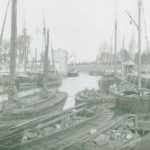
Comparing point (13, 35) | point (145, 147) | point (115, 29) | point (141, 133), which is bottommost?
point (141, 133)

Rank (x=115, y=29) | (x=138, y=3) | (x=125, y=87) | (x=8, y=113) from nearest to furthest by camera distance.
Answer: (x=8, y=113)
(x=138, y=3)
(x=125, y=87)
(x=115, y=29)

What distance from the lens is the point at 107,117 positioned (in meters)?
17.6

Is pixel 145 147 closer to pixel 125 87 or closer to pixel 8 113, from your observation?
pixel 8 113

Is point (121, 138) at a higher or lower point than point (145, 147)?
lower

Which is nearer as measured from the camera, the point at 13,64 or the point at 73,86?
the point at 13,64

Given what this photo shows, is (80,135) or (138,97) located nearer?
(80,135)

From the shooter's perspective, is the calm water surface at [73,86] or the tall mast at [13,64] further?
the calm water surface at [73,86]

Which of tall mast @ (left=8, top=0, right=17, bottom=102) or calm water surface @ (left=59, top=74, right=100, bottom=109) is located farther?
calm water surface @ (left=59, top=74, right=100, bottom=109)

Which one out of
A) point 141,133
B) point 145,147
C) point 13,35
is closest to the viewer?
point 145,147

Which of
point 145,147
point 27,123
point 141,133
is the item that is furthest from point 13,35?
point 145,147

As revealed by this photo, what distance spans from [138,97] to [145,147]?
1835 cm

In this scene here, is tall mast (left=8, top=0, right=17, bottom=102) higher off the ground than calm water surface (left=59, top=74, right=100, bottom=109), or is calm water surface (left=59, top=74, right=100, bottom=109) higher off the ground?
tall mast (left=8, top=0, right=17, bottom=102)

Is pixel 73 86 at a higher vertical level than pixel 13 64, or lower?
lower

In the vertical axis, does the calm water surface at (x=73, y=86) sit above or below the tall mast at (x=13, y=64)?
below
